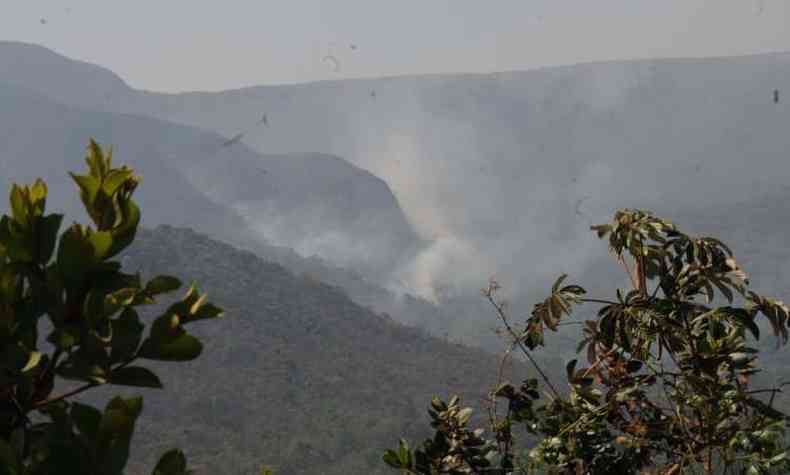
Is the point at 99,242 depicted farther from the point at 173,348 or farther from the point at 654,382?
the point at 654,382

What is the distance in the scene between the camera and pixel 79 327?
1.27m

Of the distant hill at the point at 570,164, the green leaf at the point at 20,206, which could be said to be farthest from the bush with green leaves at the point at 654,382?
the distant hill at the point at 570,164

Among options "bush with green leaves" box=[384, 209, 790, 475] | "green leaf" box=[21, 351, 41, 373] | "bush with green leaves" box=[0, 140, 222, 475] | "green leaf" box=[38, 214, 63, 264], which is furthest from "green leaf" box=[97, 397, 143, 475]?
"bush with green leaves" box=[384, 209, 790, 475]

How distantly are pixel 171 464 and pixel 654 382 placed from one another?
2.07 meters

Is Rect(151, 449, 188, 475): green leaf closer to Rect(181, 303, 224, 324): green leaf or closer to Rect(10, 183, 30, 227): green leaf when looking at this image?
Rect(181, 303, 224, 324): green leaf

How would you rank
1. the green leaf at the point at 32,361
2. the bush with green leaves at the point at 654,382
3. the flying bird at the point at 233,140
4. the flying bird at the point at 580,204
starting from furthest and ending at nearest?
the flying bird at the point at 233,140 → the flying bird at the point at 580,204 → the bush with green leaves at the point at 654,382 → the green leaf at the point at 32,361

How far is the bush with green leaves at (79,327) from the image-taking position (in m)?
1.19

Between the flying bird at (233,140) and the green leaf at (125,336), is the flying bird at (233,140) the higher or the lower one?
the higher one

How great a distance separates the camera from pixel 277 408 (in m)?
43.9

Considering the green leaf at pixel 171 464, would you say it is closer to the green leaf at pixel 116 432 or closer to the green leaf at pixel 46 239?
the green leaf at pixel 116 432

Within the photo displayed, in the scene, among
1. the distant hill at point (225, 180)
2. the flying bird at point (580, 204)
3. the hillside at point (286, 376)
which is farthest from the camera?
the flying bird at point (580, 204)

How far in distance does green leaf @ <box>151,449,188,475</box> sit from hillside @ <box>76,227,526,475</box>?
31402 mm

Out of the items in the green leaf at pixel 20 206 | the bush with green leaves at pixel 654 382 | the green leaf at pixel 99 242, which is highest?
the bush with green leaves at pixel 654 382

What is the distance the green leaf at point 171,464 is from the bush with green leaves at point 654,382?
1508mm
